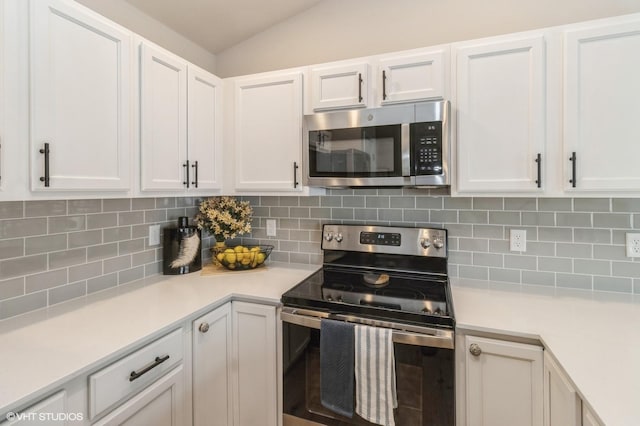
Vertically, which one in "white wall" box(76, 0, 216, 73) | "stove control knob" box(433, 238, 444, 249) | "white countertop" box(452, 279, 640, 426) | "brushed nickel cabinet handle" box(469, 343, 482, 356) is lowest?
"brushed nickel cabinet handle" box(469, 343, 482, 356)

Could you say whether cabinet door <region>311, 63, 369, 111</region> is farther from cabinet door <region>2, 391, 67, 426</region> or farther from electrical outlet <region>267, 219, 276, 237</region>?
cabinet door <region>2, 391, 67, 426</region>

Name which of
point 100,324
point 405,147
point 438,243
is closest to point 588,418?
point 438,243

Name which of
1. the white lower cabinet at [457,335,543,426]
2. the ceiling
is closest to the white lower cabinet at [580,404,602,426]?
the white lower cabinet at [457,335,543,426]

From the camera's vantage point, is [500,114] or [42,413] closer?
[42,413]

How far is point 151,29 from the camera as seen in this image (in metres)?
1.87

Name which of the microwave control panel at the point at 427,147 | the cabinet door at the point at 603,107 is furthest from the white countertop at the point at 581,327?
the microwave control panel at the point at 427,147

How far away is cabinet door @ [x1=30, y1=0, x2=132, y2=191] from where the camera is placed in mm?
1086

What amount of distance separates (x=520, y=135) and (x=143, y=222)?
202 centimetres

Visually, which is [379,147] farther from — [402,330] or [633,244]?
[633,244]

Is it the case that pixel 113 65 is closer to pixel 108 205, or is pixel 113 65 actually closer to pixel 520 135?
pixel 108 205

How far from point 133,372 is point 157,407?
22cm

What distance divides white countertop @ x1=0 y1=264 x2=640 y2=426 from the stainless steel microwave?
0.65 m

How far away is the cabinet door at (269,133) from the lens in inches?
74.6

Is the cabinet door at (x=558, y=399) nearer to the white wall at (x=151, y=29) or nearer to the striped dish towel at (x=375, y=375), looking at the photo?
the striped dish towel at (x=375, y=375)
